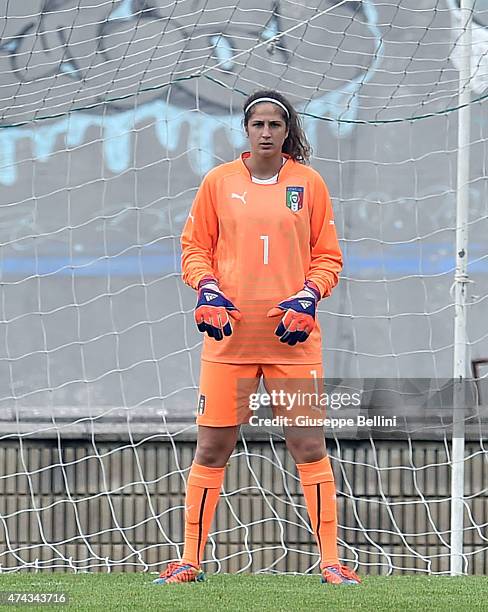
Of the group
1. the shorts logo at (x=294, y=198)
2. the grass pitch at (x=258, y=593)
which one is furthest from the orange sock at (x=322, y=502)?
the shorts logo at (x=294, y=198)

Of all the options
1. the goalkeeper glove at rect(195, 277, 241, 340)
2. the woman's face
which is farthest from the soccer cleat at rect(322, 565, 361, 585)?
the woman's face

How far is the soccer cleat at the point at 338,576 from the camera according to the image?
4254 millimetres

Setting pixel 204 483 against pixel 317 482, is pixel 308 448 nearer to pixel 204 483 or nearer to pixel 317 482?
pixel 317 482

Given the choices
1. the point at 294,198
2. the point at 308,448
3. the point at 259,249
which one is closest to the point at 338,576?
the point at 308,448

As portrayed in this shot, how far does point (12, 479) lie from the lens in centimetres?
576

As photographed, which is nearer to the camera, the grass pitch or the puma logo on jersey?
the grass pitch

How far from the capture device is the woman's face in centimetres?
431

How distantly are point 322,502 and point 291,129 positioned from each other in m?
1.18

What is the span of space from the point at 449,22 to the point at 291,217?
1899mm

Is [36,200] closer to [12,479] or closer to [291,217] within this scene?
[12,479]

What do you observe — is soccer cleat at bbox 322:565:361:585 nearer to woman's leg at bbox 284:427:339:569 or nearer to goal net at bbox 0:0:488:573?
woman's leg at bbox 284:427:339:569

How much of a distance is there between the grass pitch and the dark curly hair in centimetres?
135

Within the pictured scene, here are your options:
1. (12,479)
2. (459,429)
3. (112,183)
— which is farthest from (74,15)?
(459,429)

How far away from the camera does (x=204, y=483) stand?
14.2ft
